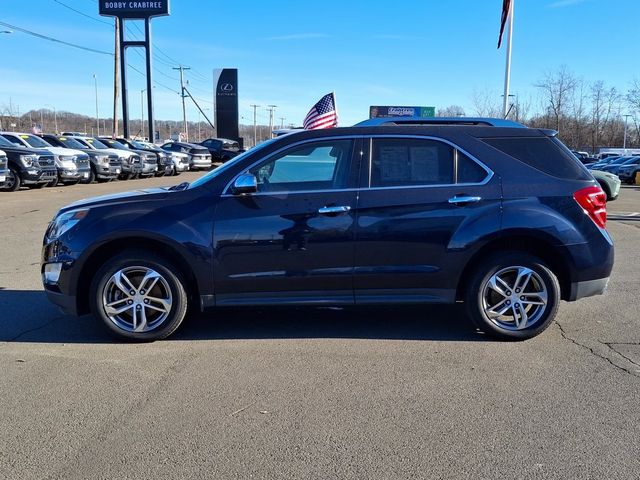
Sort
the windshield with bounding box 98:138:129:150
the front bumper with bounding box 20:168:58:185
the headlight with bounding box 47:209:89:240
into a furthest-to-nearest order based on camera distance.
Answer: the windshield with bounding box 98:138:129:150 → the front bumper with bounding box 20:168:58:185 → the headlight with bounding box 47:209:89:240

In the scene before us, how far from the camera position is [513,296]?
473 centimetres

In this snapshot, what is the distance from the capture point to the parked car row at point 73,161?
17156 millimetres

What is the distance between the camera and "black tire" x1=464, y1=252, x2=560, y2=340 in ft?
15.3

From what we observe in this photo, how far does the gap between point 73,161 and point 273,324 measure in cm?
1699

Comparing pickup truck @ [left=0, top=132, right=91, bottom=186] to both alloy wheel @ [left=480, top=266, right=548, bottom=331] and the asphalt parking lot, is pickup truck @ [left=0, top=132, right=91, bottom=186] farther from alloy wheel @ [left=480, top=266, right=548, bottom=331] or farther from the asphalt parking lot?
alloy wheel @ [left=480, top=266, right=548, bottom=331]

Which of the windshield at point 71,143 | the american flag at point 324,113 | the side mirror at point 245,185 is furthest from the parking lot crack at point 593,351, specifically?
the windshield at point 71,143

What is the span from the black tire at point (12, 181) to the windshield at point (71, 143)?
4653 mm

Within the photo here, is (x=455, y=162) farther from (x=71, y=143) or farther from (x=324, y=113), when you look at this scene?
(x=71, y=143)

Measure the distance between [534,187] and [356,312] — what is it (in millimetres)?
2100

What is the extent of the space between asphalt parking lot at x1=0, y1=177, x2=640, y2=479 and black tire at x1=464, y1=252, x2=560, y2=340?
15cm

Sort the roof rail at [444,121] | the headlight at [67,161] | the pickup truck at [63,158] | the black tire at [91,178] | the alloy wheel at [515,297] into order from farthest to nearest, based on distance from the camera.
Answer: the black tire at [91,178] → the headlight at [67,161] → the pickup truck at [63,158] → the roof rail at [444,121] → the alloy wheel at [515,297]

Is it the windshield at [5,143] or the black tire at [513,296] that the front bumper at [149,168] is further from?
the black tire at [513,296]

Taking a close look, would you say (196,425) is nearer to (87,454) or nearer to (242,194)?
(87,454)

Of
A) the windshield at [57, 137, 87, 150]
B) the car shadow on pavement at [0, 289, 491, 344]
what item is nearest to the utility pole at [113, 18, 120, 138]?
the windshield at [57, 137, 87, 150]
